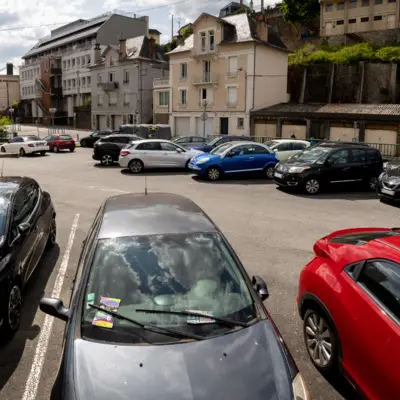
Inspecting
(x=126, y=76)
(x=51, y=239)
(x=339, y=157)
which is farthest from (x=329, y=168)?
(x=126, y=76)

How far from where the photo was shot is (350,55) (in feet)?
140

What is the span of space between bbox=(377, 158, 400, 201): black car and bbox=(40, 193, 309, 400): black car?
952cm

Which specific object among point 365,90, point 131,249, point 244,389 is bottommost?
point 244,389

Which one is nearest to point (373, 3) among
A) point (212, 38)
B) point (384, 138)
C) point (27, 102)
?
point (212, 38)

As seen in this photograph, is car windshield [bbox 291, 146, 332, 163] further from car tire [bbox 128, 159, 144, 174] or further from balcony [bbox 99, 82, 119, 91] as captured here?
balcony [bbox 99, 82, 119, 91]

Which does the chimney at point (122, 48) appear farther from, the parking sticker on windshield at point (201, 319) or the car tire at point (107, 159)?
the parking sticker on windshield at point (201, 319)

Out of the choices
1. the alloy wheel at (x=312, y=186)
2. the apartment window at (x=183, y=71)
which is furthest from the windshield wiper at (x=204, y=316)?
the apartment window at (x=183, y=71)

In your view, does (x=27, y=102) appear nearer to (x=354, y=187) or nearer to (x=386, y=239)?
(x=354, y=187)

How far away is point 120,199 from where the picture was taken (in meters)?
5.23

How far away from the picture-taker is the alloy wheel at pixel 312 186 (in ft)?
46.2

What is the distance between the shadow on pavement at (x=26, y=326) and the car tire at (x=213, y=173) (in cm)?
991

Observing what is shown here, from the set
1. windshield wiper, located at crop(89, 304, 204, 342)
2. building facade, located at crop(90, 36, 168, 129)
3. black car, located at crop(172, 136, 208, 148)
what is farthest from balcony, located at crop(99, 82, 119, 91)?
windshield wiper, located at crop(89, 304, 204, 342)

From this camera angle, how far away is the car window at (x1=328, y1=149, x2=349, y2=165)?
14.4m

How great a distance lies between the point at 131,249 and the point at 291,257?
448 centimetres
